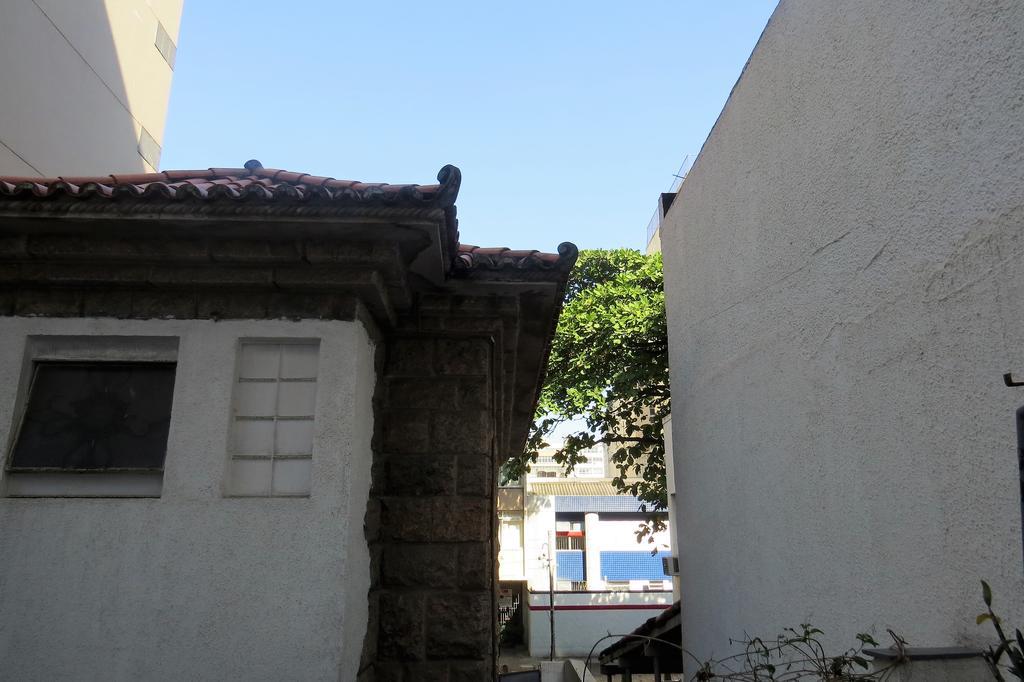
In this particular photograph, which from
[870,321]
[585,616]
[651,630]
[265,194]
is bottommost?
[585,616]

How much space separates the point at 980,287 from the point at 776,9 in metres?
3.02

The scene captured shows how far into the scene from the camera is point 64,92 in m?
8.36

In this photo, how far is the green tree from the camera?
1154 centimetres

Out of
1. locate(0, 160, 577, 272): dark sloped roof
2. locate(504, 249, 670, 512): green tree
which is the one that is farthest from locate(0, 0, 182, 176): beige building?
locate(504, 249, 670, 512): green tree

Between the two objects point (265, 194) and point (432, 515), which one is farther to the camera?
point (432, 515)

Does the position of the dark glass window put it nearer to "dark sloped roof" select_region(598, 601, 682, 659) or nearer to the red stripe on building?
"dark sloped roof" select_region(598, 601, 682, 659)

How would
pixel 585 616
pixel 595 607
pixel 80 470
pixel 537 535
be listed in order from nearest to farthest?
1. pixel 80 470
2. pixel 585 616
3. pixel 595 607
4. pixel 537 535

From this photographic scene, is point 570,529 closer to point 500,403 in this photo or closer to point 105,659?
point 500,403

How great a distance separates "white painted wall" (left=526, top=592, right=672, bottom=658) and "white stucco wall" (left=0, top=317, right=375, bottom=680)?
69.5 ft

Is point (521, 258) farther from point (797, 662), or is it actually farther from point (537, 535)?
point (537, 535)

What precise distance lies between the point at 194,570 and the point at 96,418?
94 cm

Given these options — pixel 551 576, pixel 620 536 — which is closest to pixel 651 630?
pixel 551 576

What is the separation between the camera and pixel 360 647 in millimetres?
4117

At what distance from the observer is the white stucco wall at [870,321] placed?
3092mm
